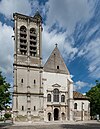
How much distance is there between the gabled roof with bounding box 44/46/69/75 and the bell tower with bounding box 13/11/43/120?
243cm

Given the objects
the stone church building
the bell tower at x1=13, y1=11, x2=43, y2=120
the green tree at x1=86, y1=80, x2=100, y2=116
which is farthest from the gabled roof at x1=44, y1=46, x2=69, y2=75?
the green tree at x1=86, y1=80, x2=100, y2=116

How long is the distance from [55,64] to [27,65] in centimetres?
773

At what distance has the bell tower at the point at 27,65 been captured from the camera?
1766 inches

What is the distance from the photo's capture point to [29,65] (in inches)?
1865

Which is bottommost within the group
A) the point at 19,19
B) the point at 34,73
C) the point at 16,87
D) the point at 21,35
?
the point at 16,87

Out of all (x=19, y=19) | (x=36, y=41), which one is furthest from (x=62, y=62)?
(x=19, y=19)

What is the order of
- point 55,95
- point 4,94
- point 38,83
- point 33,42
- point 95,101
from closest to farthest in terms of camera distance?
point 4,94 < point 38,83 < point 55,95 < point 33,42 < point 95,101

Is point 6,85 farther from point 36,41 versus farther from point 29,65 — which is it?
point 36,41

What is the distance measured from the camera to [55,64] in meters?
51.2

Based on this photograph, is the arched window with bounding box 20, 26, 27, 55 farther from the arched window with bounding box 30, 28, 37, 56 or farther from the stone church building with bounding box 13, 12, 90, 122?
the arched window with bounding box 30, 28, 37, 56

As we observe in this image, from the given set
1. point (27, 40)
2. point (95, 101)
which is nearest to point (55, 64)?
point (27, 40)

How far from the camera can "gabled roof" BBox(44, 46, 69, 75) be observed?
50106mm

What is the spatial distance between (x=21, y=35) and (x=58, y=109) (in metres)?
19.9

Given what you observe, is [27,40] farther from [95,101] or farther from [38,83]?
[95,101]
